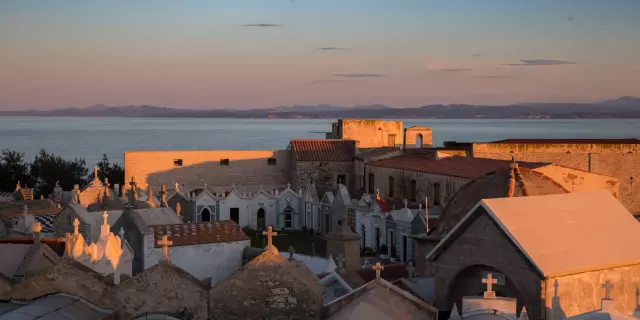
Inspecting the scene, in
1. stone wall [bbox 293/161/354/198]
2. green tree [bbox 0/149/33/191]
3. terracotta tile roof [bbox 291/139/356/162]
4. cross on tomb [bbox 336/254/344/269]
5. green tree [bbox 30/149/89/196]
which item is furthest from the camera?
green tree [bbox 30/149/89/196]

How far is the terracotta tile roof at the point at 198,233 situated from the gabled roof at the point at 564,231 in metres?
6.75

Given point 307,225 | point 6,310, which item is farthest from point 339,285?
point 307,225

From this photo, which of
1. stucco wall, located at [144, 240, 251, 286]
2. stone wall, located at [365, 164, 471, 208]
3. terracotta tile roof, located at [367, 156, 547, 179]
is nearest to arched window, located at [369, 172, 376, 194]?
stone wall, located at [365, 164, 471, 208]

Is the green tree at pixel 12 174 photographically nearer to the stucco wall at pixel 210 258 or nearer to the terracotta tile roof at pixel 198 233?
the terracotta tile roof at pixel 198 233

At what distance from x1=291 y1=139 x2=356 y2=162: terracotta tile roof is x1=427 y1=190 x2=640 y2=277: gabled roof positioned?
33180 millimetres

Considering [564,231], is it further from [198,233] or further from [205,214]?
[205,214]

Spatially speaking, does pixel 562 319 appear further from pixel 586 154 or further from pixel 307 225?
pixel 586 154

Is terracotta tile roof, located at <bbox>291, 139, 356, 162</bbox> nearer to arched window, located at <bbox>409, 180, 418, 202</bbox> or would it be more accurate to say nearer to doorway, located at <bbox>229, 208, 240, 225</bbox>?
doorway, located at <bbox>229, 208, 240, 225</bbox>

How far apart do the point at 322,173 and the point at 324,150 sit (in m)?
1.57

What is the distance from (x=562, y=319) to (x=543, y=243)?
1409 mm

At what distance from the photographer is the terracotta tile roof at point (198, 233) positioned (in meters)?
17.6

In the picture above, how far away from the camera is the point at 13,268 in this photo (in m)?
13.8

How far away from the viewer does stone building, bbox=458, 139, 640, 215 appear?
41750 millimetres

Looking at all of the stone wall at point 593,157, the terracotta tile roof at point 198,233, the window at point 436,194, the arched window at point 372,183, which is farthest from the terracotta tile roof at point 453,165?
the terracotta tile roof at point 198,233
